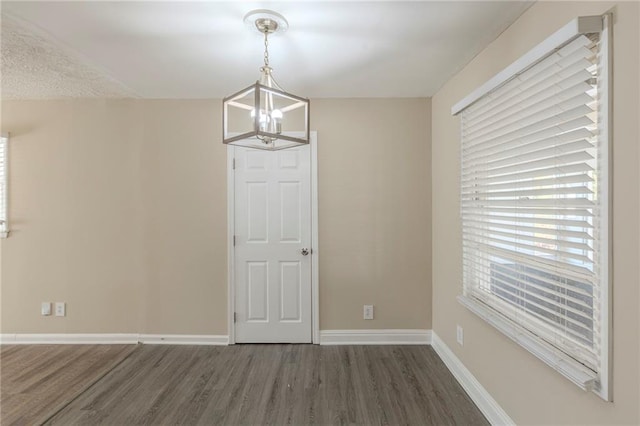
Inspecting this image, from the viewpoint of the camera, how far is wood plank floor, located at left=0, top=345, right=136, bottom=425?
210 cm

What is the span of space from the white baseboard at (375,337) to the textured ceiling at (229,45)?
2407 millimetres

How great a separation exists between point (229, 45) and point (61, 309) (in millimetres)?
3157

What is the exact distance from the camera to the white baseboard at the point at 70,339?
3084 millimetres

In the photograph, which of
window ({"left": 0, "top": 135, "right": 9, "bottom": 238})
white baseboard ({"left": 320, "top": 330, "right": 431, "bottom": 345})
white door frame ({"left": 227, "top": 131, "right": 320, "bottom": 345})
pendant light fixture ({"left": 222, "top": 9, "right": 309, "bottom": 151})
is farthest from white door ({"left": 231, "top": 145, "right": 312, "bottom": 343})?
window ({"left": 0, "top": 135, "right": 9, "bottom": 238})

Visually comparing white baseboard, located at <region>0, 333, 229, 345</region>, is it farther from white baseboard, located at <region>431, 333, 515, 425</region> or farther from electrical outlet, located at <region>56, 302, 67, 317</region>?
white baseboard, located at <region>431, 333, 515, 425</region>

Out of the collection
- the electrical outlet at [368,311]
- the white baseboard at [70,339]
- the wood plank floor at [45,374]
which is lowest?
the wood plank floor at [45,374]

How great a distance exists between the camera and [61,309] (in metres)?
3.09

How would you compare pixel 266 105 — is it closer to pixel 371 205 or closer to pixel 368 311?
pixel 371 205

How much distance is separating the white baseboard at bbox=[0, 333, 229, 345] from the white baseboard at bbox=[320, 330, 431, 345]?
4.45 ft

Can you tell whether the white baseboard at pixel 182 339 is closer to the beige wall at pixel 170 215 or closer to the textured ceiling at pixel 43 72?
the beige wall at pixel 170 215

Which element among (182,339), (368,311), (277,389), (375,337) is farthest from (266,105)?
(182,339)

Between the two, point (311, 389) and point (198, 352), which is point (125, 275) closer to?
point (198, 352)

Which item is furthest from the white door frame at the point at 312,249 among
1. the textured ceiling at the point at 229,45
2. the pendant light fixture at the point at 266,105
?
the pendant light fixture at the point at 266,105

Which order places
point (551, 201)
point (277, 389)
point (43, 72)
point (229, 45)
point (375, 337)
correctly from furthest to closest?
point (375, 337), point (43, 72), point (277, 389), point (229, 45), point (551, 201)
